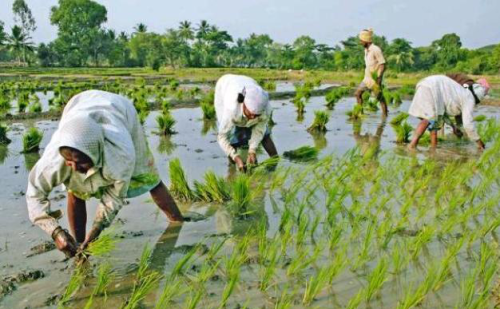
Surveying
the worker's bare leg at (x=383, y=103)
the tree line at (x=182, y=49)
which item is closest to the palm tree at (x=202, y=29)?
the tree line at (x=182, y=49)

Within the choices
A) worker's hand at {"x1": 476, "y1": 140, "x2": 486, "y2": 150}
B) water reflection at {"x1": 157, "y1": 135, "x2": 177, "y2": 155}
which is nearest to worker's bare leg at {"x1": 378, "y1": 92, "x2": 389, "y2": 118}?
worker's hand at {"x1": 476, "y1": 140, "x2": 486, "y2": 150}

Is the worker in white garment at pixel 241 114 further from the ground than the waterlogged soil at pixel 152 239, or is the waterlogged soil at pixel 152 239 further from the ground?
the worker in white garment at pixel 241 114

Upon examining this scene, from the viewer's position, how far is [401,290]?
2336mm

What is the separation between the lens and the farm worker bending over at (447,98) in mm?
5238

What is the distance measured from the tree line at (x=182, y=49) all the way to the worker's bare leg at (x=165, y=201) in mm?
30761

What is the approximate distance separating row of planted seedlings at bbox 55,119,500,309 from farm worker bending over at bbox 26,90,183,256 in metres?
0.42

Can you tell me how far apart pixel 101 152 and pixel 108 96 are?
528mm

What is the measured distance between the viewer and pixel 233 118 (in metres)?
4.18

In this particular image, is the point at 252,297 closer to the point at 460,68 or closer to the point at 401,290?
the point at 401,290

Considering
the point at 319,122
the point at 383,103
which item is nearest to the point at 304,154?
the point at 319,122

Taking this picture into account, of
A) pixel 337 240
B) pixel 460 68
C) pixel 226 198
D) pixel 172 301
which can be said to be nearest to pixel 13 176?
pixel 226 198

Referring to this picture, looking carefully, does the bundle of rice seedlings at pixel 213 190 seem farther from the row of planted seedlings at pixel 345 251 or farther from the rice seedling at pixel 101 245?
the rice seedling at pixel 101 245

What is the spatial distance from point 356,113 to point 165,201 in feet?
18.7

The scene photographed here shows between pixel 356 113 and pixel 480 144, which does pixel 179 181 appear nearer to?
pixel 480 144
